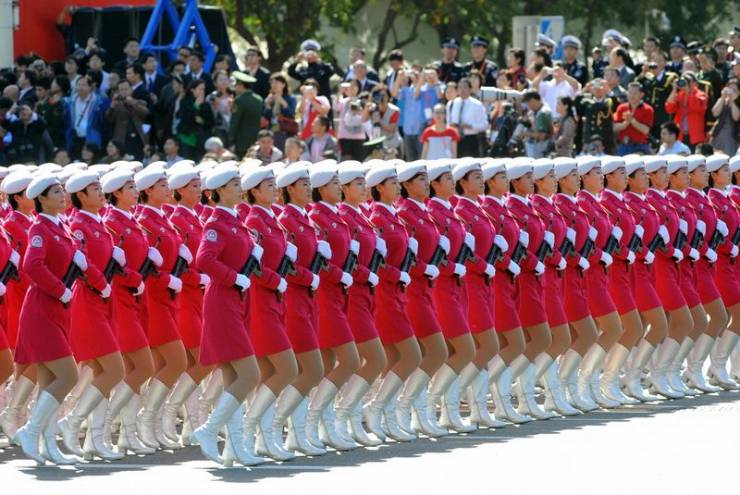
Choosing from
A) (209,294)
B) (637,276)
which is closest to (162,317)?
(209,294)

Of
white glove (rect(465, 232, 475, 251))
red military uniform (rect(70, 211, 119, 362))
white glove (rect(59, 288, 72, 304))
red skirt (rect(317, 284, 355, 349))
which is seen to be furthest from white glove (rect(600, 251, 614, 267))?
white glove (rect(59, 288, 72, 304))

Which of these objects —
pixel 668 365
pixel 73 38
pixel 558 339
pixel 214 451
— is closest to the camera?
pixel 214 451

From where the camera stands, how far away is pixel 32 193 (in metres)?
14.3

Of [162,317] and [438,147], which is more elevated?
[162,317]

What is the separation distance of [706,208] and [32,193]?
20.6 ft

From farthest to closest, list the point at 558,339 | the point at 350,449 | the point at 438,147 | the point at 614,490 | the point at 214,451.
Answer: the point at 438,147
the point at 558,339
the point at 350,449
the point at 214,451
the point at 614,490

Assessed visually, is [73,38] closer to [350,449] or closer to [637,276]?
[637,276]

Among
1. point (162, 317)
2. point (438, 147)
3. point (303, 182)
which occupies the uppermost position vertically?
point (303, 182)

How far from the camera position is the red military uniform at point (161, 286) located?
15.0 m

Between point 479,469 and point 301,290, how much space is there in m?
1.69

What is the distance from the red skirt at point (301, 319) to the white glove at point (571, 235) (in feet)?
9.81

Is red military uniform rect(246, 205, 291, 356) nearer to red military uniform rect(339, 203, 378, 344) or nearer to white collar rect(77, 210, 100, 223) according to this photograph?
red military uniform rect(339, 203, 378, 344)

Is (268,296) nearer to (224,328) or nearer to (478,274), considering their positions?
(224,328)

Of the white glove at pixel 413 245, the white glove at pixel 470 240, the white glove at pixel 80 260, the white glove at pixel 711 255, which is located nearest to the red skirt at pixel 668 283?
the white glove at pixel 711 255
